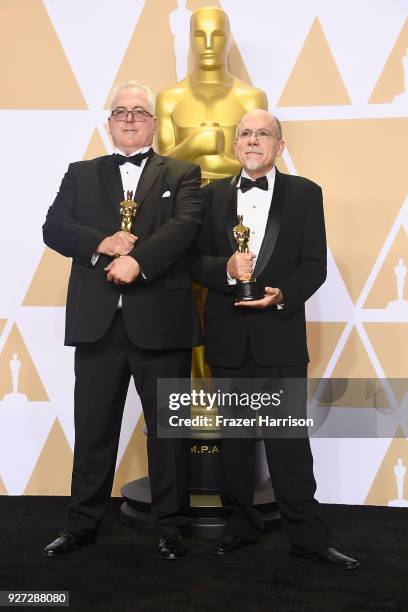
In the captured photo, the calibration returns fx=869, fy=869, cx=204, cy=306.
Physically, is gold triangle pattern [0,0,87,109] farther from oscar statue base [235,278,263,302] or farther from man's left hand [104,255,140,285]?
oscar statue base [235,278,263,302]

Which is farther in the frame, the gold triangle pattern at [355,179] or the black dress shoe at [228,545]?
the gold triangle pattern at [355,179]

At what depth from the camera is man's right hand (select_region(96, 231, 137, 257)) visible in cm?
315

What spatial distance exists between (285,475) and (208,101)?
5.88 ft

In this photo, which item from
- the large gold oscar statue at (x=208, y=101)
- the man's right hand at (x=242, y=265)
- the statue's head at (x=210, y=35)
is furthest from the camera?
the statue's head at (x=210, y=35)

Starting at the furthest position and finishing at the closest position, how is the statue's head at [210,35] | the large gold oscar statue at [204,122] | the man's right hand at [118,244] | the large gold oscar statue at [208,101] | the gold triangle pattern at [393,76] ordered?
the gold triangle pattern at [393,76], the statue's head at [210,35], the large gold oscar statue at [208,101], the large gold oscar statue at [204,122], the man's right hand at [118,244]

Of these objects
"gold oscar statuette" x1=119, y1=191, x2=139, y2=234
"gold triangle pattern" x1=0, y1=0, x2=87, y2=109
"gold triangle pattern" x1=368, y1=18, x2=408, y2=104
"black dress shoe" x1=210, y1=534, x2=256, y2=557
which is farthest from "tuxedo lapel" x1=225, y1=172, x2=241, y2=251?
"gold triangle pattern" x1=0, y1=0, x2=87, y2=109

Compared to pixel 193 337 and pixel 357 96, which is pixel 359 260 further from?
pixel 193 337

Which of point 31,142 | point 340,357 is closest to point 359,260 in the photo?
point 340,357

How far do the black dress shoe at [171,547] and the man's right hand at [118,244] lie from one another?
3.52ft

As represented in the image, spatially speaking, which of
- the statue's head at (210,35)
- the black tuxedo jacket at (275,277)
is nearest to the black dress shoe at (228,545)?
the black tuxedo jacket at (275,277)

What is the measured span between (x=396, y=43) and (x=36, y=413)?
2.64m

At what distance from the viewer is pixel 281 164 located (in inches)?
175

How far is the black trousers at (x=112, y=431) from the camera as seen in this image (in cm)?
328

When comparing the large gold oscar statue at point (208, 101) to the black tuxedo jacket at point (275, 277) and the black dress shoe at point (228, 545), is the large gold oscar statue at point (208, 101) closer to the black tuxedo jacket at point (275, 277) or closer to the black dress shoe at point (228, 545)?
the black tuxedo jacket at point (275, 277)
